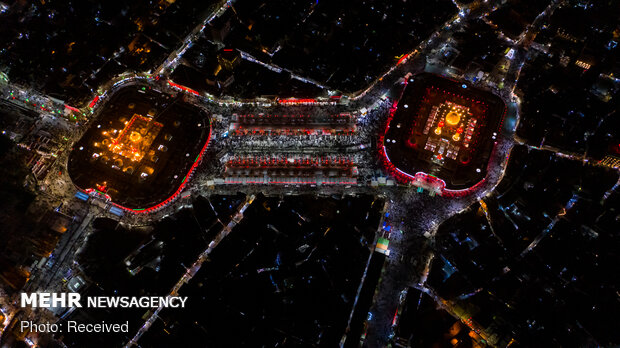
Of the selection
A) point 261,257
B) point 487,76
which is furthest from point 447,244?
point 487,76

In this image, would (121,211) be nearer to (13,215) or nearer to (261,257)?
(13,215)

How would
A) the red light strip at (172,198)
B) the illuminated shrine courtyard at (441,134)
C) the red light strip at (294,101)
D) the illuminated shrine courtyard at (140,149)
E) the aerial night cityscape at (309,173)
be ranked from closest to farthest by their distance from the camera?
1. the aerial night cityscape at (309,173)
2. the red light strip at (172,198)
3. the illuminated shrine courtyard at (441,134)
4. the illuminated shrine courtyard at (140,149)
5. the red light strip at (294,101)

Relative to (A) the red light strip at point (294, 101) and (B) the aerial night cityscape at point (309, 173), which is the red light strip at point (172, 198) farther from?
(A) the red light strip at point (294, 101)

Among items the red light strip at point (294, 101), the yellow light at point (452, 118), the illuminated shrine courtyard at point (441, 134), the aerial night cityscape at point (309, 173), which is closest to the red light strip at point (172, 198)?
the aerial night cityscape at point (309, 173)

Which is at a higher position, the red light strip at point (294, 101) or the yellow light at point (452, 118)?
the red light strip at point (294, 101)

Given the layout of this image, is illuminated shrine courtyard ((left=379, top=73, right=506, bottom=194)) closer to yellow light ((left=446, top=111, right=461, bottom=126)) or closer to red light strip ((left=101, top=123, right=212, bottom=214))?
yellow light ((left=446, top=111, right=461, bottom=126))

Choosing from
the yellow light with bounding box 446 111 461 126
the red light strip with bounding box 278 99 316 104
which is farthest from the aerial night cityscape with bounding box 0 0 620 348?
the red light strip with bounding box 278 99 316 104

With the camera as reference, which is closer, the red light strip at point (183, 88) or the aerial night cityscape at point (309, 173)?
the aerial night cityscape at point (309, 173)

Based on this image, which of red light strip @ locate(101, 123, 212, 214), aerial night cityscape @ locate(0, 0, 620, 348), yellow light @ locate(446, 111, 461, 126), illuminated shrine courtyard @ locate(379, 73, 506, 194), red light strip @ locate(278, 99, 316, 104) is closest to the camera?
aerial night cityscape @ locate(0, 0, 620, 348)

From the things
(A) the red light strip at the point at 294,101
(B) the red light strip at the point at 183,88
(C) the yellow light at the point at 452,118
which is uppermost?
(B) the red light strip at the point at 183,88
